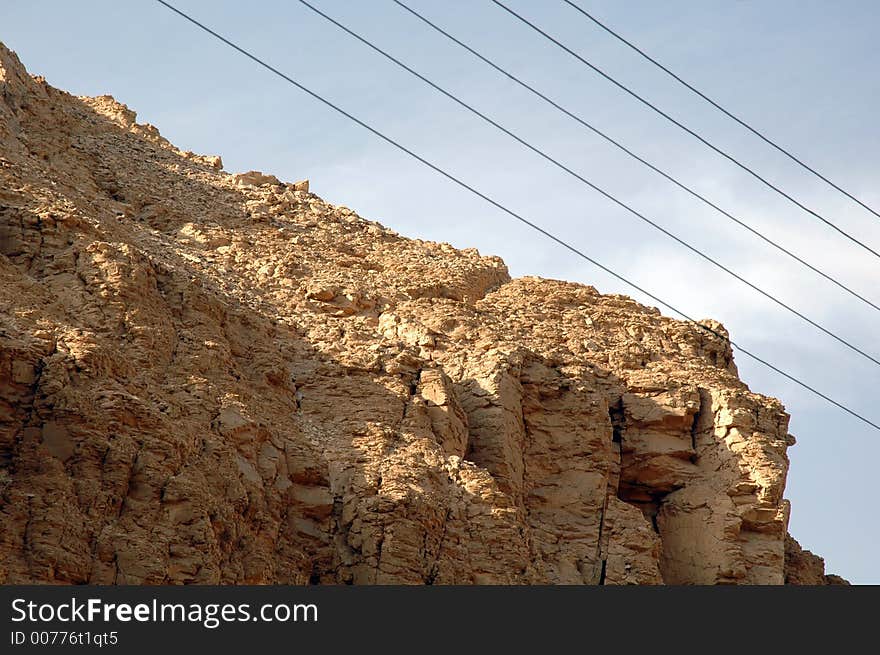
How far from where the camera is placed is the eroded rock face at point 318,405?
105ft

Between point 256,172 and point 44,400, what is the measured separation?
71.2 ft

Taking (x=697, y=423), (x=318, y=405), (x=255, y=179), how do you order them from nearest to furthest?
(x=318, y=405) → (x=697, y=423) → (x=255, y=179)

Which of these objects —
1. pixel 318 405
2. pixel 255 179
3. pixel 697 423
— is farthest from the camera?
pixel 255 179

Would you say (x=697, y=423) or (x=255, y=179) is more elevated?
(x=255, y=179)

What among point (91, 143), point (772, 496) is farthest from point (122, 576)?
point (91, 143)

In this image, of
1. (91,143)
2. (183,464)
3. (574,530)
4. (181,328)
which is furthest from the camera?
(91,143)

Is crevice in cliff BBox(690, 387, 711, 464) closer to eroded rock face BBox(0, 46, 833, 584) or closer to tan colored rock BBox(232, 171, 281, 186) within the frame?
eroded rock face BBox(0, 46, 833, 584)

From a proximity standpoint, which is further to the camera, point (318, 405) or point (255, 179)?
point (255, 179)

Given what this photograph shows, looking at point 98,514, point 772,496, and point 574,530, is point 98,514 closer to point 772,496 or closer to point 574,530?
point 574,530

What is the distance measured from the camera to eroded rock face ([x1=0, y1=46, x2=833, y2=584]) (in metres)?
31.9

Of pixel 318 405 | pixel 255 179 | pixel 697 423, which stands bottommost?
pixel 318 405

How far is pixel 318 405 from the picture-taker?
3816 centimetres

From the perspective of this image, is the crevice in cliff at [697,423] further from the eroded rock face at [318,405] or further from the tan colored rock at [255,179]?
the tan colored rock at [255,179]

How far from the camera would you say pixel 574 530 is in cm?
4072
